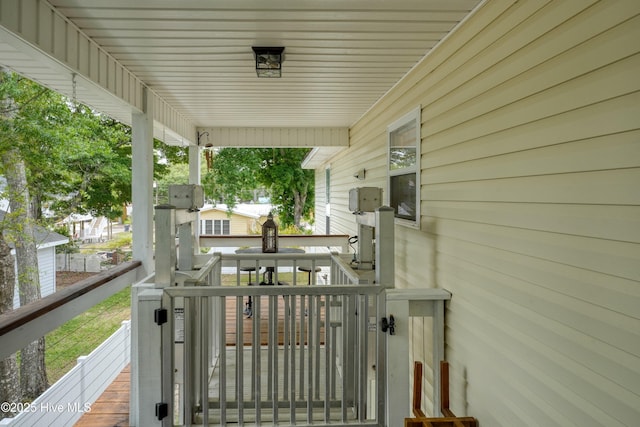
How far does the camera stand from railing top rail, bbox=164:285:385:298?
2.33 meters

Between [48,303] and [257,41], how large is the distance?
2.26 meters

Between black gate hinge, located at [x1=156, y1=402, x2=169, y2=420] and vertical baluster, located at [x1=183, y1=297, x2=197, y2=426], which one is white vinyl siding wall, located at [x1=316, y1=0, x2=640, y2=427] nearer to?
vertical baluster, located at [x1=183, y1=297, x2=197, y2=426]

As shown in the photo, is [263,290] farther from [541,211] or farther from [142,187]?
[142,187]

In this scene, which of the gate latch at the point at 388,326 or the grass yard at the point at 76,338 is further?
the grass yard at the point at 76,338

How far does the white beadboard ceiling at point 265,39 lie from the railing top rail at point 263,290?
1.72 meters

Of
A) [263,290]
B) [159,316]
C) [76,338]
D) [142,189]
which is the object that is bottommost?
[76,338]

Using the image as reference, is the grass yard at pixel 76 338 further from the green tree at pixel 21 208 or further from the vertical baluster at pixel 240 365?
the vertical baluster at pixel 240 365

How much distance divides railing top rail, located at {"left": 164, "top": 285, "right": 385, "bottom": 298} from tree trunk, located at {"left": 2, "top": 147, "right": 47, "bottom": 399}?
6505 mm

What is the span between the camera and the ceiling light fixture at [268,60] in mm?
3096

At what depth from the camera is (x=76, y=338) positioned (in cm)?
1083

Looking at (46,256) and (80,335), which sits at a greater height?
(46,256)

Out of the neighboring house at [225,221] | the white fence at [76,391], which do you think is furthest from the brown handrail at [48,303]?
the neighboring house at [225,221]

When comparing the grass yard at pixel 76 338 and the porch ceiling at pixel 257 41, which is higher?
the porch ceiling at pixel 257 41

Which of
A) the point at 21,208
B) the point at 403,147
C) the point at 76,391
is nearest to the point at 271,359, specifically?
the point at 403,147
